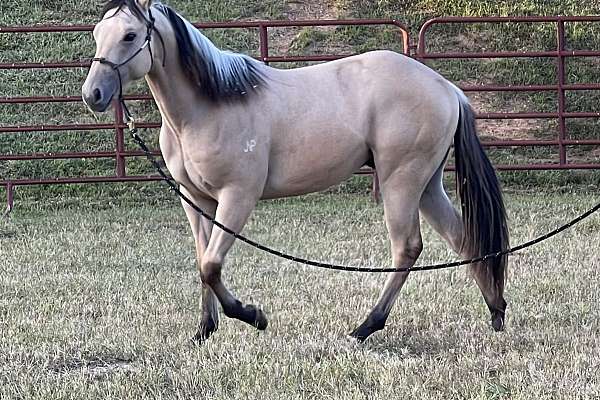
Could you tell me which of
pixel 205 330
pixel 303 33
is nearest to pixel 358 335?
pixel 205 330

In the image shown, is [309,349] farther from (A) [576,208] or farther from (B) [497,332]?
(A) [576,208]

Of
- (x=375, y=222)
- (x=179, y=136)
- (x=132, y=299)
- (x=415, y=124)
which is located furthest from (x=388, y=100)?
(x=375, y=222)

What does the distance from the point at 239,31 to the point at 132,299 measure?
8.98 meters

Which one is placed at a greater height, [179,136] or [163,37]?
[163,37]

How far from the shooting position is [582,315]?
Result: 501 cm

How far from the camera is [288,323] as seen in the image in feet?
16.0

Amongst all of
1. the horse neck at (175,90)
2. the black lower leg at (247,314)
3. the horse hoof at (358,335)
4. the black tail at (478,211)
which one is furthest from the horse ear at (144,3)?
the horse hoof at (358,335)

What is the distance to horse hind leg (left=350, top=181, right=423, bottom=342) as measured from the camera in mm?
4703

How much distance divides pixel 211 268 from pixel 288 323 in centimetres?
66

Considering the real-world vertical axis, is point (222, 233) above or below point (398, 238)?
above

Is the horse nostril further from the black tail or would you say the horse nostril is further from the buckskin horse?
the black tail

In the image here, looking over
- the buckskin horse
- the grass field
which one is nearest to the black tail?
the buckskin horse

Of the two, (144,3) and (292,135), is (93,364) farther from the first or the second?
(144,3)

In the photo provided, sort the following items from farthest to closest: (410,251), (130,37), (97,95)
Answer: (410,251) → (130,37) → (97,95)
